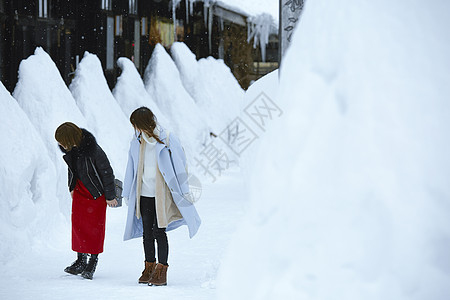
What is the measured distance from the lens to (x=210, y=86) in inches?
564

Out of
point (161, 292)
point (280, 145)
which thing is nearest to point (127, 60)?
point (161, 292)

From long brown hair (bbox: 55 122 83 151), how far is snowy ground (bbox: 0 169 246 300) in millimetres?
998

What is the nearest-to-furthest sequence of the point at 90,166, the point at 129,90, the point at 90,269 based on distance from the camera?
the point at 90,166 → the point at 90,269 → the point at 129,90

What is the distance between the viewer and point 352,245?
1.80m

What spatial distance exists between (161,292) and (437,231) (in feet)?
8.29

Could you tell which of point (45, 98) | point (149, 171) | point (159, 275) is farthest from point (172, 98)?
point (159, 275)

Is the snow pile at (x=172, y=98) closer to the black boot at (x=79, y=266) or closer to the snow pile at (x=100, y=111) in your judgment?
the snow pile at (x=100, y=111)

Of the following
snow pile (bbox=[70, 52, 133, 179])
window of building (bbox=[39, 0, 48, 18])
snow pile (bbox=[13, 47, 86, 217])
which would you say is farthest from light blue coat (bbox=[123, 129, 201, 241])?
window of building (bbox=[39, 0, 48, 18])

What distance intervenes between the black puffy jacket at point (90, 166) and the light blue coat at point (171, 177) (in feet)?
0.69

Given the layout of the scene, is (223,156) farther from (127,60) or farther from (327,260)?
(327,260)

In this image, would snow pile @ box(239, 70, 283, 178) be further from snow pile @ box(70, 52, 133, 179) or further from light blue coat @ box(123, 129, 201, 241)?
light blue coat @ box(123, 129, 201, 241)

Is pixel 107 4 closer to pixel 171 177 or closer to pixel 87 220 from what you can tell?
pixel 87 220

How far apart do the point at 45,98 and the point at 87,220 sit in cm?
345

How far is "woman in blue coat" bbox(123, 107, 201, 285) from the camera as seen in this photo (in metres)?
4.11
